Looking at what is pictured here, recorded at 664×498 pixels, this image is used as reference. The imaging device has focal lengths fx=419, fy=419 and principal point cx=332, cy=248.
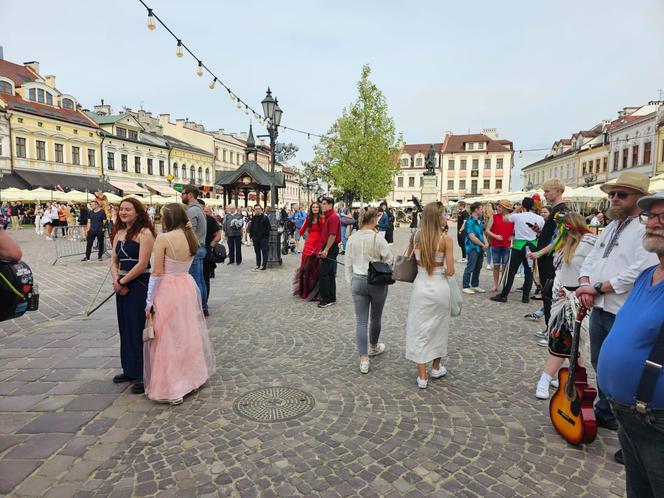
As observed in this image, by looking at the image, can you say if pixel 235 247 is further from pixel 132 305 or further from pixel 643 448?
pixel 643 448

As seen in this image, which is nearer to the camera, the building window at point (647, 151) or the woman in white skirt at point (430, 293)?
the woman in white skirt at point (430, 293)

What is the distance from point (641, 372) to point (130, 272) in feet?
13.0

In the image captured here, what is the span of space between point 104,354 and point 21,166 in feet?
130

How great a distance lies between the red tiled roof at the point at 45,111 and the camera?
3525 cm

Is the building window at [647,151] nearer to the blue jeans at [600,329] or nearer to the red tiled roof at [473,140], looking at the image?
the red tiled roof at [473,140]

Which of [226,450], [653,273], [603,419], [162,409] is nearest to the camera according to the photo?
[653,273]

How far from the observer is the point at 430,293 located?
13.6 ft

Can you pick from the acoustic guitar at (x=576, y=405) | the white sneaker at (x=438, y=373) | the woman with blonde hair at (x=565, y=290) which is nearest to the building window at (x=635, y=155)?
the woman with blonde hair at (x=565, y=290)

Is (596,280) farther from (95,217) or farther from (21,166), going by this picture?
(21,166)

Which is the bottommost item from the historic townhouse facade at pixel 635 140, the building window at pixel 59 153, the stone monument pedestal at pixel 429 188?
the stone monument pedestal at pixel 429 188

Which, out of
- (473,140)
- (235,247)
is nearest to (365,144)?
(235,247)

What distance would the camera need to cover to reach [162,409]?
12.4 ft

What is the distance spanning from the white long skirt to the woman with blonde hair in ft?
3.20

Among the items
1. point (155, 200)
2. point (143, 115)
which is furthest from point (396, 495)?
point (143, 115)
